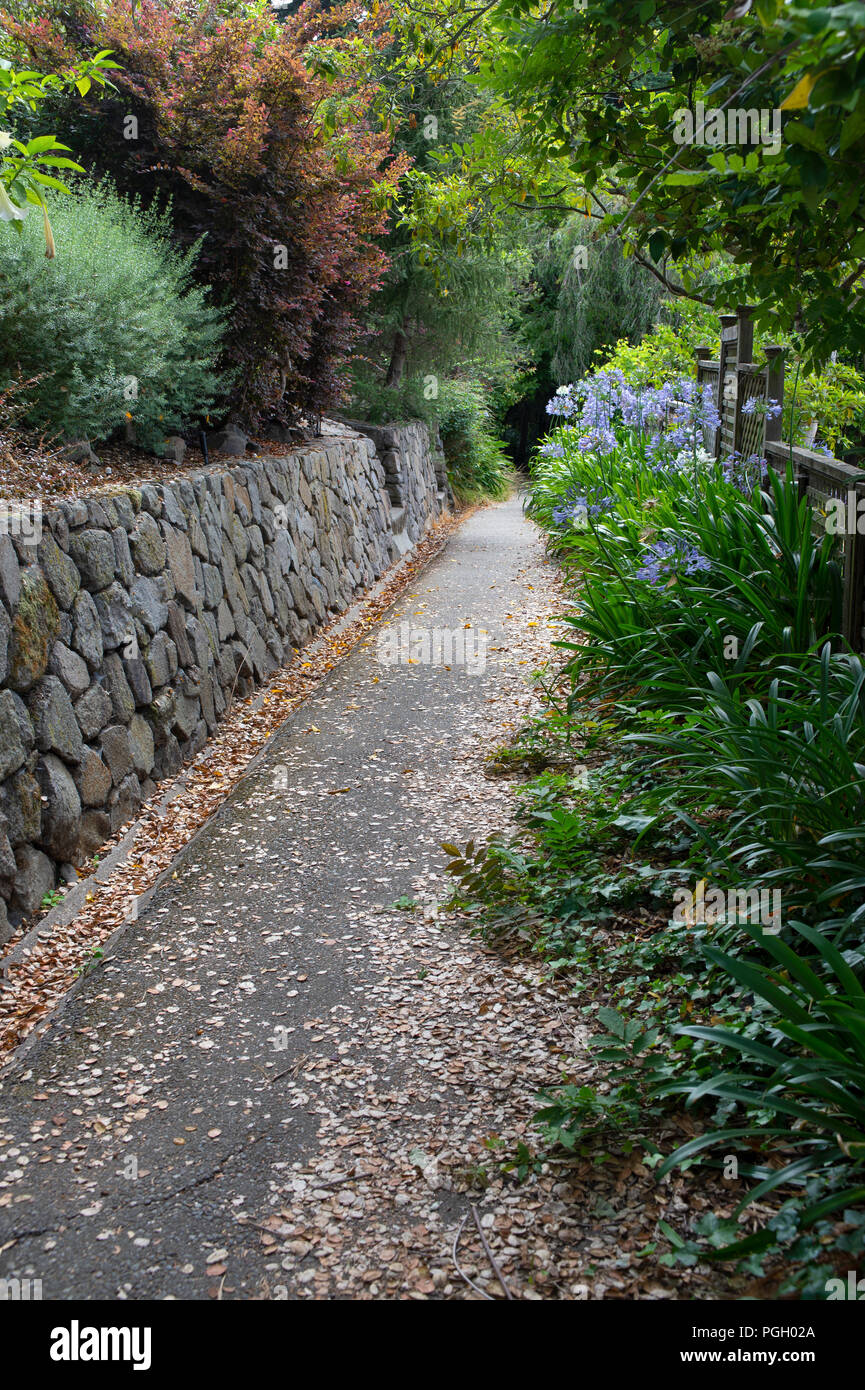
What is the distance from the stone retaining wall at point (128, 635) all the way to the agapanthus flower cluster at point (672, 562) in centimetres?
247

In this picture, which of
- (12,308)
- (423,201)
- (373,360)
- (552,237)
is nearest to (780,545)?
(423,201)

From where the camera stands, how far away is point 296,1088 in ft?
8.86

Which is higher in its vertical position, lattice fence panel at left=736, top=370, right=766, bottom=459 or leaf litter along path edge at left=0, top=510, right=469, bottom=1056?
lattice fence panel at left=736, top=370, right=766, bottom=459

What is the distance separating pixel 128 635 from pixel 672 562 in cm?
265

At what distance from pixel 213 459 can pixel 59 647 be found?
3.31 m

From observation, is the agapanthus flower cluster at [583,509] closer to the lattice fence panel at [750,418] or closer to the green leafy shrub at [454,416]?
the lattice fence panel at [750,418]

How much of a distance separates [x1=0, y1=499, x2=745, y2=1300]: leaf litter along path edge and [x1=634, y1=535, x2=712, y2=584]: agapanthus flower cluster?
1.24m

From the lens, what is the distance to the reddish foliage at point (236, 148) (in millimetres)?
6543

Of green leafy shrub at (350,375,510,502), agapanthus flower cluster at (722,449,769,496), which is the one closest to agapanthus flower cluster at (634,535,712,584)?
agapanthus flower cluster at (722,449,769,496)

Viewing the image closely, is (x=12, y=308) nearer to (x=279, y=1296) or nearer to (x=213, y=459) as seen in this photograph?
(x=213, y=459)

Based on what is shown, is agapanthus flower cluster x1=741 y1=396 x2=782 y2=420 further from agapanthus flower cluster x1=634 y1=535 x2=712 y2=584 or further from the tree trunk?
the tree trunk

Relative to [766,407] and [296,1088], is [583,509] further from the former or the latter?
[296,1088]

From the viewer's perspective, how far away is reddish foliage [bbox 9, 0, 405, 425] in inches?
258
